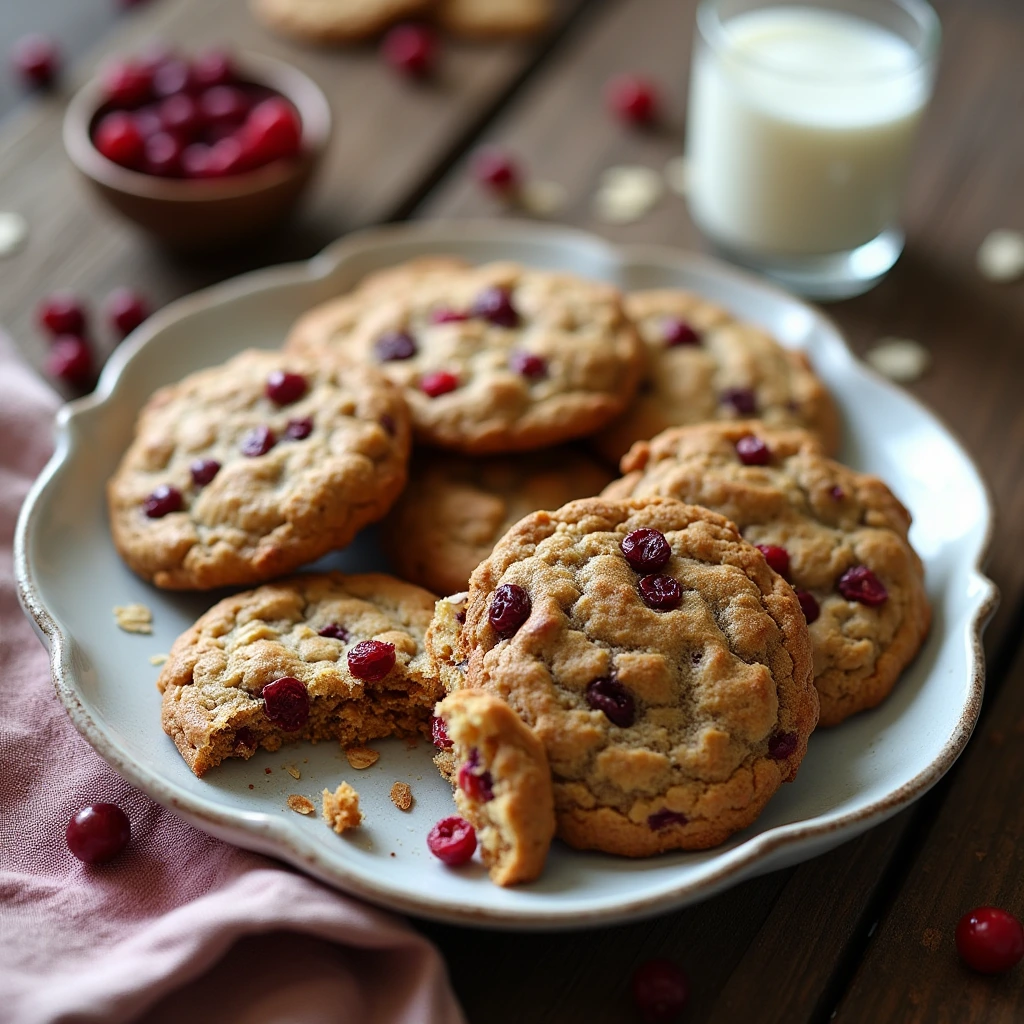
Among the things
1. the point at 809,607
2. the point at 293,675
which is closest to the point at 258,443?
the point at 293,675

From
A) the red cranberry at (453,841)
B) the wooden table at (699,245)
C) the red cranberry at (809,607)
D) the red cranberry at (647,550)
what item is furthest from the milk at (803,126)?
the red cranberry at (453,841)

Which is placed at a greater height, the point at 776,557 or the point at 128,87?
the point at 128,87

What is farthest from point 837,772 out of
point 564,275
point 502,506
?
point 564,275

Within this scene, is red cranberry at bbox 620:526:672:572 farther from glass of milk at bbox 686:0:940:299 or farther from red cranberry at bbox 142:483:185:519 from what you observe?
glass of milk at bbox 686:0:940:299

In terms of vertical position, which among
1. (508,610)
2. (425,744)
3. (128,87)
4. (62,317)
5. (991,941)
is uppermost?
(128,87)

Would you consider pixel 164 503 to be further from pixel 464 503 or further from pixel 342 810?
pixel 342 810

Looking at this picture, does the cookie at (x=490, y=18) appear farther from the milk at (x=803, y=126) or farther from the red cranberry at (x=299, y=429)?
the red cranberry at (x=299, y=429)
